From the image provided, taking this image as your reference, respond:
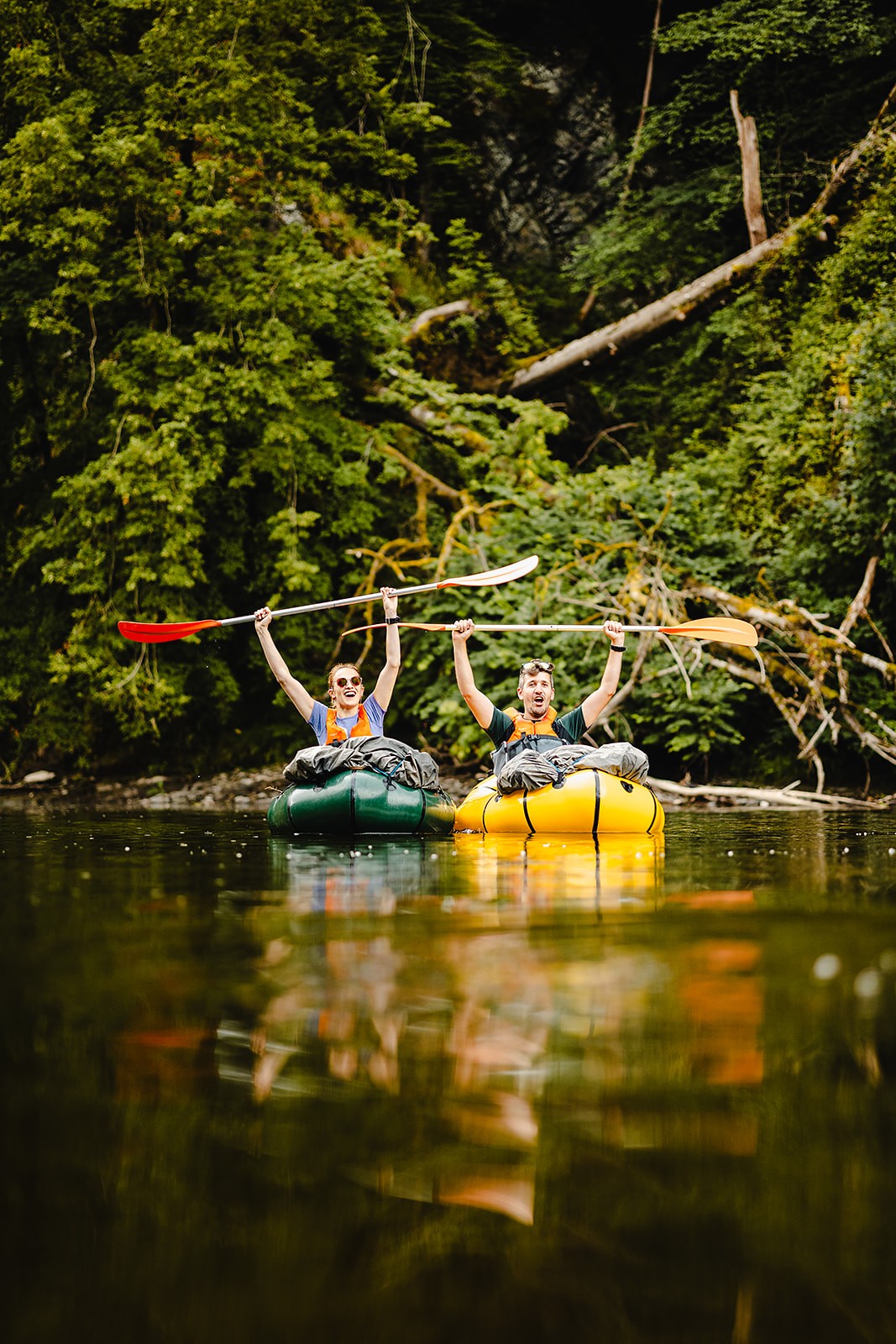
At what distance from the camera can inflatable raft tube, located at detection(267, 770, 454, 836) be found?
7859 millimetres

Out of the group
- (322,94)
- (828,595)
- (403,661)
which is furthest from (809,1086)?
(322,94)

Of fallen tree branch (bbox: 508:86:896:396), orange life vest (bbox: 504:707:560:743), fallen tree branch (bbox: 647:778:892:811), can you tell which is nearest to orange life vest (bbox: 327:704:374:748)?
orange life vest (bbox: 504:707:560:743)

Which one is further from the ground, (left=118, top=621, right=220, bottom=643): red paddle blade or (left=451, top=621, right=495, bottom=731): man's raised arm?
(left=118, top=621, right=220, bottom=643): red paddle blade

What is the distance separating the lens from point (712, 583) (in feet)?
41.6

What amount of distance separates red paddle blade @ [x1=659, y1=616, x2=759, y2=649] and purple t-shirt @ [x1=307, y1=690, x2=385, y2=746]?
2240 mm

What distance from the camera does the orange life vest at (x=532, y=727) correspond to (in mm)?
8078

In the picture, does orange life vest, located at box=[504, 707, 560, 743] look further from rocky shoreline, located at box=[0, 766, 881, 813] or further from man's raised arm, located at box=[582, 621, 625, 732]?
rocky shoreline, located at box=[0, 766, 881, 813]

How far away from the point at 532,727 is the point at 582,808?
831 mm

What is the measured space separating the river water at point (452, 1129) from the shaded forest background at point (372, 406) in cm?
768

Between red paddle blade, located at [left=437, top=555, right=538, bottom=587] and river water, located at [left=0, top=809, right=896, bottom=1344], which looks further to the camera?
red paddle blade, located at [left=437, top=555, right=538, bottom=587]

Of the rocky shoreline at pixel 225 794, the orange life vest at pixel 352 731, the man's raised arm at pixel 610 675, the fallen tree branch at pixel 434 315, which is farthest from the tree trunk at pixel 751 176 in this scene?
the orange life vest at pixel 352 731

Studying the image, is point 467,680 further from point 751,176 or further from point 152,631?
point 751,176

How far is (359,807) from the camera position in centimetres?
790

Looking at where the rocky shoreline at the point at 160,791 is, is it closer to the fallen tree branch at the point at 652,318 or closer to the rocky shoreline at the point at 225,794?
the rocky shoreline at the point at 225,794
